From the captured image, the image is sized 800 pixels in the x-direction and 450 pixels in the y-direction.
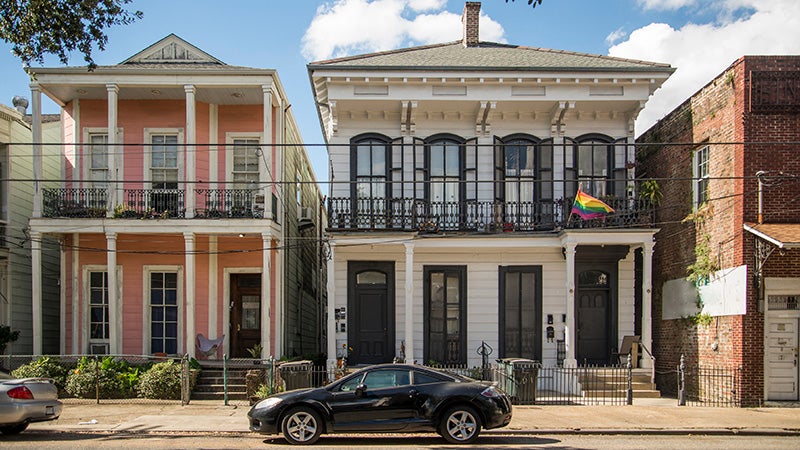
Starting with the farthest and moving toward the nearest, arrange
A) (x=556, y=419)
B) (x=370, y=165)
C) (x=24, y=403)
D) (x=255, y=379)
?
(x=370, y=165) → (x=255, y=379) → (x=556, y=419) → (x=24, y=403)

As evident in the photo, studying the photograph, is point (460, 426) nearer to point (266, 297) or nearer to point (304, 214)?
point (266, 297)

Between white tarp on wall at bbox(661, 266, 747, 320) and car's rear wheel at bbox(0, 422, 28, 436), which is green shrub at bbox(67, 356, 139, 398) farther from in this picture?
white tarp on wall at bbox(661, 266, 747, 320)

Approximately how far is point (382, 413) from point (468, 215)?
980cm

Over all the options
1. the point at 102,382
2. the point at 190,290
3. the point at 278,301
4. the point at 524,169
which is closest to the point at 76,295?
the point at 190,290

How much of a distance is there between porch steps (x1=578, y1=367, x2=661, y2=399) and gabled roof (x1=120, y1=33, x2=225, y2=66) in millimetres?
13120

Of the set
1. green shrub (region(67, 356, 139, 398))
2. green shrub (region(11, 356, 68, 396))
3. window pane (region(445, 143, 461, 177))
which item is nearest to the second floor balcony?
green shrub (region(11, 356, 68, 396))

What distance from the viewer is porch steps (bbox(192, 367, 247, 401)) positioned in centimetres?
1923

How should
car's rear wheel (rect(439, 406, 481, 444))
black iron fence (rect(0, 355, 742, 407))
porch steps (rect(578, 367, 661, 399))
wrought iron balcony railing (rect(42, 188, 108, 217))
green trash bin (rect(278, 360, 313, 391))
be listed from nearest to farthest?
car's rear wheel (rect(439, 406, 481, 444)) → green trash bin (rect(278, 360, 313, 391)) → black iron fence (rect(0, 355, 742, 407)) → porch steps (rect(578, 367, 661, 399)) → wrought iron balcony railing (rect(42, 188, 108, 217))

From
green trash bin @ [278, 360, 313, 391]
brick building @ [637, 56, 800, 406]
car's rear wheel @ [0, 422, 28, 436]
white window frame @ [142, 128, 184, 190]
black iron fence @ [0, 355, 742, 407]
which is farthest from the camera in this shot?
white window frame @ [142, 128, 184, 190]

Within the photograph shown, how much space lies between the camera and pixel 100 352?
21562 millimetres

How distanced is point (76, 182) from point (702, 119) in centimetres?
1659

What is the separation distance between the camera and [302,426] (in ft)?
41.0

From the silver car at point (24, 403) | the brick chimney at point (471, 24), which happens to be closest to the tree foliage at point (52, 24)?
the silver car at point (24, 403)

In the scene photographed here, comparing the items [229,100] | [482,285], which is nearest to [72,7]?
[229,100]
